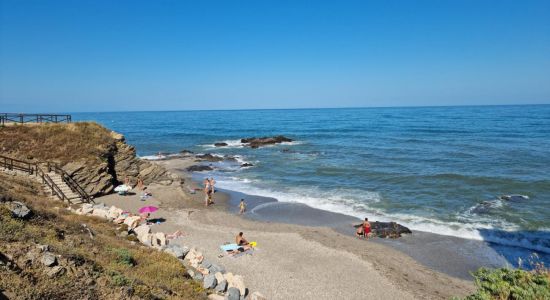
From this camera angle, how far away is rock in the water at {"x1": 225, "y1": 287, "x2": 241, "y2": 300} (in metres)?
10.8

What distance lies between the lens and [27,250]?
789cm

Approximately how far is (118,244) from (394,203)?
19069 mm

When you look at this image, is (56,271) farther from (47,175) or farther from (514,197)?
(514,197)

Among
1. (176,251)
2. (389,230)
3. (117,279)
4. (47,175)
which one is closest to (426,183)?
(389,230)

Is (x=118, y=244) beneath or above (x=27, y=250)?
beneath

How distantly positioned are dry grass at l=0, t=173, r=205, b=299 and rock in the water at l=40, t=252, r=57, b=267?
18 cm

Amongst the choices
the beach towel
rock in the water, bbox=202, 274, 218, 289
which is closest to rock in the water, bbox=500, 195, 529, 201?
the beach towel

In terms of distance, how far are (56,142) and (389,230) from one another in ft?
80.2

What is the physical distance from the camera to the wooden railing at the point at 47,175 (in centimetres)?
2031

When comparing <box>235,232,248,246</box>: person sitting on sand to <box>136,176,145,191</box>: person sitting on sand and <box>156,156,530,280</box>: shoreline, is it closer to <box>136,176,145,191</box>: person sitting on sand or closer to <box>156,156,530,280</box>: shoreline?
<box>156,156,530,280</box>: shoreline

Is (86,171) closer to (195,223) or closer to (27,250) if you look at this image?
(195,223)

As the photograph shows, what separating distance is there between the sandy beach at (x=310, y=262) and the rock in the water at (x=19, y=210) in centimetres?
727

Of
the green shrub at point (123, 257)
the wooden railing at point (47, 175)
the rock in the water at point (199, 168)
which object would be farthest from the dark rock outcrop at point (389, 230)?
the rock in the water at point (199, 168)

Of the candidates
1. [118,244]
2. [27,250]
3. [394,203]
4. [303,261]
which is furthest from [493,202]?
[27,250]
